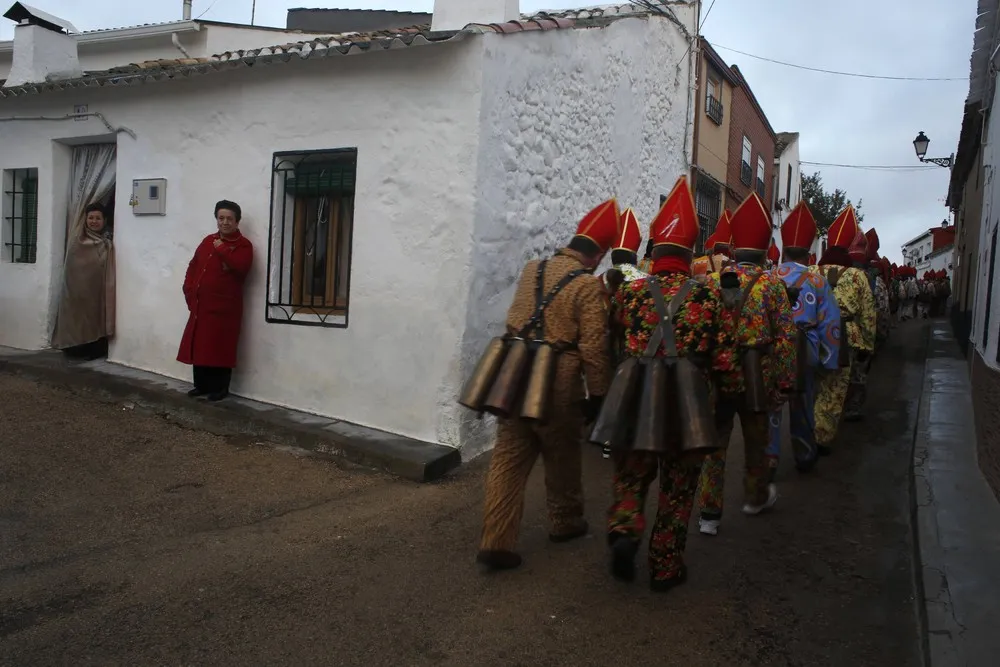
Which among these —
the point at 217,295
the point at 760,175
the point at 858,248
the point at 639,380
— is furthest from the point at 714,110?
the point at 639,380

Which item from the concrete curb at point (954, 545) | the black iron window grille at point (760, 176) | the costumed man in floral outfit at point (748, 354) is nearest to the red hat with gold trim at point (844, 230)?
the concrete curb at point (954, 545)

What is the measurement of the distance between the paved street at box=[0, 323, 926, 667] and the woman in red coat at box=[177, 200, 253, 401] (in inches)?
38.5

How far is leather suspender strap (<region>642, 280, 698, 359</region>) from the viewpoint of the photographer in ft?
11.9

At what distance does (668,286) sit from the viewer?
12.3 feet

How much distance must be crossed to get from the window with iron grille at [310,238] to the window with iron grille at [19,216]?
3917 millimetres

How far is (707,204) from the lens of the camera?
14.0 meters

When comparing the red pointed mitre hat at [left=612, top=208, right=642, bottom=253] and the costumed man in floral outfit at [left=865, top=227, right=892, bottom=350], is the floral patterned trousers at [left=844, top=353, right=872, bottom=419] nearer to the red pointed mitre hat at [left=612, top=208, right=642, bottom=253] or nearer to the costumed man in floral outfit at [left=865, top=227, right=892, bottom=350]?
the costumed man in floral outfit at [left=865, top=227, right=892, bottom=350]

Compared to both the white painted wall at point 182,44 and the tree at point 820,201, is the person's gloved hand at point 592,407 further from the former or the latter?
the tree at point 820,201

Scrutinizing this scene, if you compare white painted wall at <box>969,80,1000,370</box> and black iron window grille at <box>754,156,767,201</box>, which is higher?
black iron window grille at <box>754,156,767,201</box>

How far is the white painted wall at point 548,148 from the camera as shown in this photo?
614 centimetres

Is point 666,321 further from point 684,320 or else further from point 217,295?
point 217,295

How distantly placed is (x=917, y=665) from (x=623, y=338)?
1819 millimetres

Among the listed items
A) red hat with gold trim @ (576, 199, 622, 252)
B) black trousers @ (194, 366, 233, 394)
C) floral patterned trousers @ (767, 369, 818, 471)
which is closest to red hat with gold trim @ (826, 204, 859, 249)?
floral patterned trousers @ (767, 369, 818, 471)

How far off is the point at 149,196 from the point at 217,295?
5.49ft
